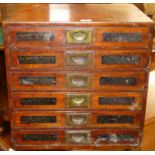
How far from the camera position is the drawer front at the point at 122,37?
106 centimetres

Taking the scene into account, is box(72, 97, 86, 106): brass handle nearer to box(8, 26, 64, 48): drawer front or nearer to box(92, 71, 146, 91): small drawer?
box(92, 71, 146, 91): small drawer

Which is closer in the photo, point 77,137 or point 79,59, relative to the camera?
point 79,59

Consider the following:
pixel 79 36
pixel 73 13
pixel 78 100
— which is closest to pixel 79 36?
pixel 79 36

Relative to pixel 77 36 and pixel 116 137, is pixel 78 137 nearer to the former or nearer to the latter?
pixel 116 137

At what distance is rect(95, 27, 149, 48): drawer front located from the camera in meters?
1.06

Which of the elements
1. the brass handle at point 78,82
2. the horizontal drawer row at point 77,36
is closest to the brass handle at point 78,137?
the brass handle at point 78,82

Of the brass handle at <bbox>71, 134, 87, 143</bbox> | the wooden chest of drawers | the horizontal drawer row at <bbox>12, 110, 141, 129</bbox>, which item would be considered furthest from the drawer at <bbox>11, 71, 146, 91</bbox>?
the brass handle at <bbox>71, 134, 87, 143</bbox>

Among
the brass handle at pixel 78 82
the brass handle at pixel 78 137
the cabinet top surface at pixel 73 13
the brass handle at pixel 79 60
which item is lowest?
the brass handle at pixel 78 137

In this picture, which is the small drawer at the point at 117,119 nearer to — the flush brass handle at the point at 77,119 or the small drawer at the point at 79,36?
the flush brass handle at the point at 77,119

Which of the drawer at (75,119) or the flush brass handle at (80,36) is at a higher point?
the flush brass handle at (80,36)

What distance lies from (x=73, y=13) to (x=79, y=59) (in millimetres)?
189

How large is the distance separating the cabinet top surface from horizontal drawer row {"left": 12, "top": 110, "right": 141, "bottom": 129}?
0.37 meters

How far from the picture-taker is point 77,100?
1.19 meters
